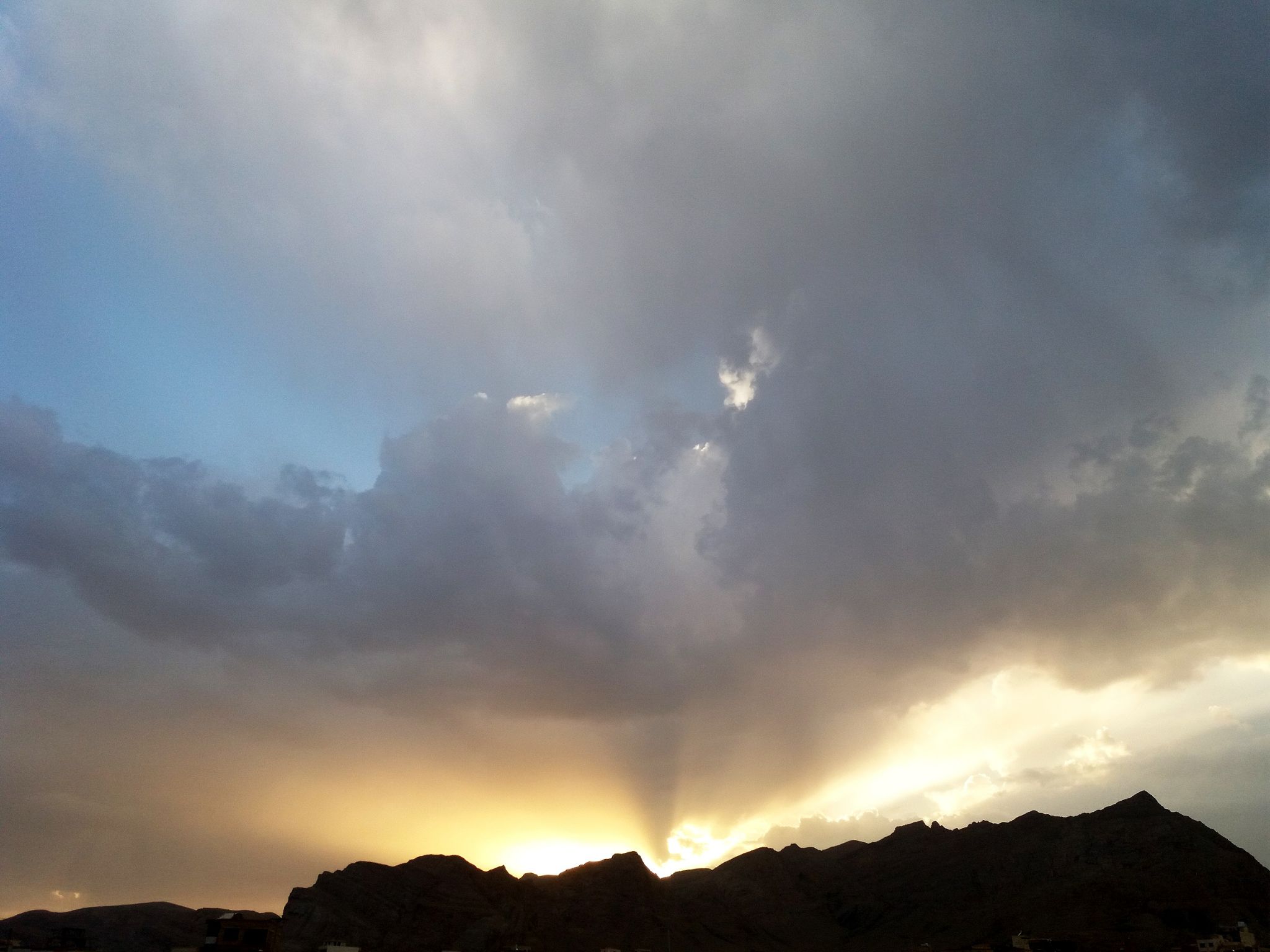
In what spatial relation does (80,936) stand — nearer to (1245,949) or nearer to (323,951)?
(323,951)

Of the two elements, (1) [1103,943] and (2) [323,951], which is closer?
(2) [323,951]

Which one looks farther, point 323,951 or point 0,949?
point 323,951

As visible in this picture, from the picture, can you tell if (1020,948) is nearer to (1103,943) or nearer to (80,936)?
(1103,943)

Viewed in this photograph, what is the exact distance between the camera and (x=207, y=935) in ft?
417

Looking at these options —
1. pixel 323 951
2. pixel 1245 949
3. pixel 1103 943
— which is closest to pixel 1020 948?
pixel 1103 943

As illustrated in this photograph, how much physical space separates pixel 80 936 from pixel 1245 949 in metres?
222

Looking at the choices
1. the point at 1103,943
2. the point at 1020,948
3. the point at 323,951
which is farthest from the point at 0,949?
the point at 1103,943

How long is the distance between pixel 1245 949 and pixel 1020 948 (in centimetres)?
4101

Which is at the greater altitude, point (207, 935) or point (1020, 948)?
point (1020, 948)

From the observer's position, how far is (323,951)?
6649 inches

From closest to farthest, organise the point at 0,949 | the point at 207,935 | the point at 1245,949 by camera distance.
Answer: the point at 207,935
the point at 0,949
the point at 1245,949

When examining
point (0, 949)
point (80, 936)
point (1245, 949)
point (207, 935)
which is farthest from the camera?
point (80, 936)

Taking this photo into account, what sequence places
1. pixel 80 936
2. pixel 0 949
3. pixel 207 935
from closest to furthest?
pixel 207 935 < pixel 0 949 < pixel 80 936

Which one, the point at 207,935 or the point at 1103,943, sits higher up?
the point at 1103,943
